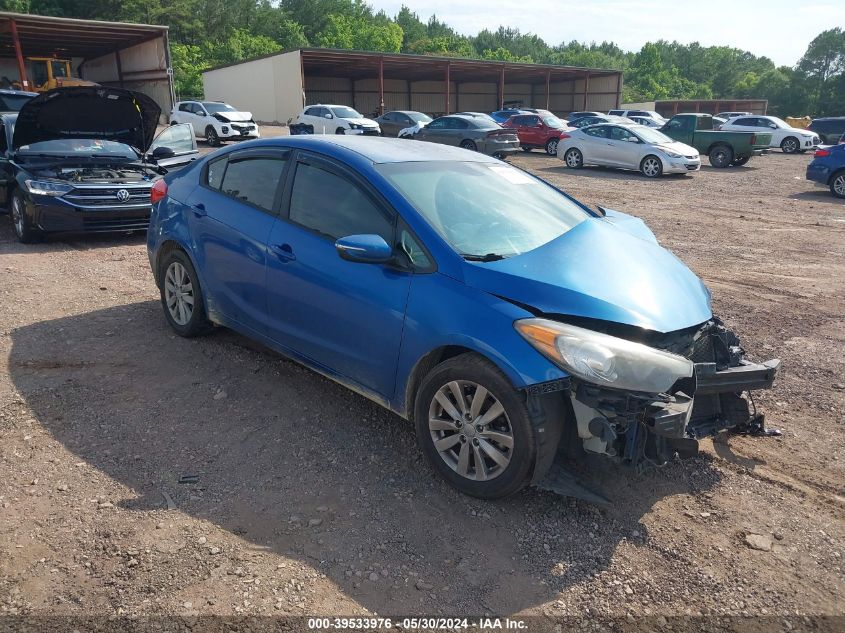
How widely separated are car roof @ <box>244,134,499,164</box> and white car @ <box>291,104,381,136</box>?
69.7 feet

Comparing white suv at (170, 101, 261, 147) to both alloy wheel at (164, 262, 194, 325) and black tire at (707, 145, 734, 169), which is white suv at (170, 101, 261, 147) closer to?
black tire at (707, 145, 734, 169)

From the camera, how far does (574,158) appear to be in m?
19.9

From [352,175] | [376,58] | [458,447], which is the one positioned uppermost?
[376,58]

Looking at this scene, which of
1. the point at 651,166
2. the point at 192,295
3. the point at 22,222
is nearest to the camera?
the point at 192,295

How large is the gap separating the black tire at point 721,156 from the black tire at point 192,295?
2037 centimetres

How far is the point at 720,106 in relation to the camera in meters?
59.3

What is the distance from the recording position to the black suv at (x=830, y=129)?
3222 centimetres

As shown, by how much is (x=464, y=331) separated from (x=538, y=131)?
76.1 feet

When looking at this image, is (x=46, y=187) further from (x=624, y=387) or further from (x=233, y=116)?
(x=233, y=116)

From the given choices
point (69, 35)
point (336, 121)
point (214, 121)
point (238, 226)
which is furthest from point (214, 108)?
point (238, 226)

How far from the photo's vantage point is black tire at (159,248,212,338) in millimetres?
4938

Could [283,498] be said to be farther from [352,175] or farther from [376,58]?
[376,58]

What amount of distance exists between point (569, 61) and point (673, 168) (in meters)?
94.6

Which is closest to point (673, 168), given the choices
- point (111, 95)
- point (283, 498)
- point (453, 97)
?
point (111, 95)
